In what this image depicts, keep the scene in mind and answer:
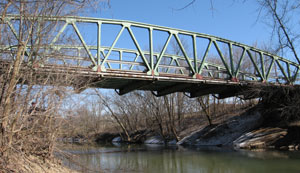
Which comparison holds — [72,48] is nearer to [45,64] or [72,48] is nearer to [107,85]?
[45,64]

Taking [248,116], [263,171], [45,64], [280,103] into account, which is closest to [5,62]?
[45,64]

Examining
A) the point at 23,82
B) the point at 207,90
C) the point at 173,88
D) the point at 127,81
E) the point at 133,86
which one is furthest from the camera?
the point at 207,90

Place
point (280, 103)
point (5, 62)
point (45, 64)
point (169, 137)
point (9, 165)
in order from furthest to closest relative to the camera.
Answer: point (169, 137)
point (280, 103)
point (45, 64)
point (5, 62)
point (9, 165)

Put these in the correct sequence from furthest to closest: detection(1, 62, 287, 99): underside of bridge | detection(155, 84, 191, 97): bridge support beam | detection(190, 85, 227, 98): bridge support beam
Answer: detection(190, 85, 227, 98): bridge support beam → detection(155, 84, 191, 97): bridge support beam → detection(1, 62, 287, 99): underside of bridge

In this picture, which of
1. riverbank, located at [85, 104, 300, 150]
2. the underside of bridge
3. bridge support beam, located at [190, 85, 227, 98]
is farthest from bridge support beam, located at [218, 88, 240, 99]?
riverbank, located at [85, 104, 300, 150]

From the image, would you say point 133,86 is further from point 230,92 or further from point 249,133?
point 249,133

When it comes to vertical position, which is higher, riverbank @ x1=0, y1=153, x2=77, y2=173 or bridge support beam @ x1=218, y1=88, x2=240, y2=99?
bridge support beam @ x1=218, y1=88, x2=240, y2=99

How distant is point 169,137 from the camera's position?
3372 centimetres

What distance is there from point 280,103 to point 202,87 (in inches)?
291

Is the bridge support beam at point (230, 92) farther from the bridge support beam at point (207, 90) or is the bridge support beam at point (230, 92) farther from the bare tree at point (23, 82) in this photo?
the bare tree at point (23, 82)

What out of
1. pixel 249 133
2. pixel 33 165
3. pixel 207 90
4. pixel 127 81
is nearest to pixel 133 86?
pixel 127 81

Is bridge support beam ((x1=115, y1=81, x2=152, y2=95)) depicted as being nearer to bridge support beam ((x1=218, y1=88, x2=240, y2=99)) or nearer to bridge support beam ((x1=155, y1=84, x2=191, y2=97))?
bridge support beam ((x1=155, y1=84, x2=191, y2=97))

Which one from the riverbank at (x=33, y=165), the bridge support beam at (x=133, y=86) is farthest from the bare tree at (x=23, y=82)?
the bridge support beam at (x=133, y=86)

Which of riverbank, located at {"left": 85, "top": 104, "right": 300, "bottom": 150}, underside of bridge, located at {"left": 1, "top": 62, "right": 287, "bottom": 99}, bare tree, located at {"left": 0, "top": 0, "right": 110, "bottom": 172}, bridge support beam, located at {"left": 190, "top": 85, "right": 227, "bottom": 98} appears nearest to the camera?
bare tree, located at {"left": 0, "top": 0, "right": 110, "bottom": 172}
